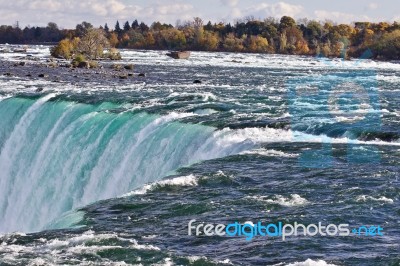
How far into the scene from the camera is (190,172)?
23.7 m

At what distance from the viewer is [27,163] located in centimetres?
3519

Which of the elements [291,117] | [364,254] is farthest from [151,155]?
[364,254]

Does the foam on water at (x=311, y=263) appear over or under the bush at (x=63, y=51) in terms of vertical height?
under

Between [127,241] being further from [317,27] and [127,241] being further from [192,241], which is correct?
[317,27]

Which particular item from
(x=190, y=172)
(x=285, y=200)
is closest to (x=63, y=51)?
(x=190, y=172)

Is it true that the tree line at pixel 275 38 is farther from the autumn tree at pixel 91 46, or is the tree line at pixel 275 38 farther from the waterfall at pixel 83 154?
the waterfall at pixel 83 154

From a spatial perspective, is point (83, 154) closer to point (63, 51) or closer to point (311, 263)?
point (311, 263)

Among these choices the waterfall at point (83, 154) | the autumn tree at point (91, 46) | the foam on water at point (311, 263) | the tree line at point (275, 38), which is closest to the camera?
the foam on water at point (311, 263)

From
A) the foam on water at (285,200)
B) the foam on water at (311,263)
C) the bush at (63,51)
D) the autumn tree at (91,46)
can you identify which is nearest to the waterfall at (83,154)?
the foam on water at (285,200)

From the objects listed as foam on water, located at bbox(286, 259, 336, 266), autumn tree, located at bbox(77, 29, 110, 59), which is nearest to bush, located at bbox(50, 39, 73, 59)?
autumn tree, located at bbox(77, 29, 110, 59)

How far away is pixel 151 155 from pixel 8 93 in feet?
70.8

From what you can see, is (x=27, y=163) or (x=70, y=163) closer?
(x=70, y=163)

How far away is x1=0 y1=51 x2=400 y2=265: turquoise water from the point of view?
16.4 meters

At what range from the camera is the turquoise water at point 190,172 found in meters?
16.4
